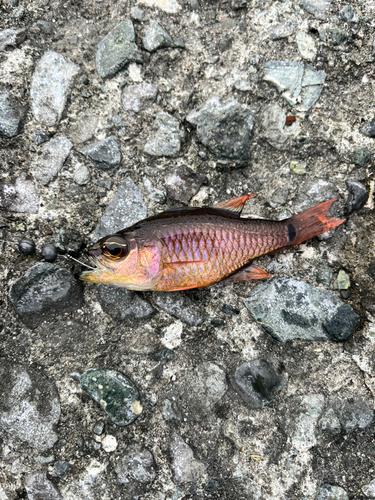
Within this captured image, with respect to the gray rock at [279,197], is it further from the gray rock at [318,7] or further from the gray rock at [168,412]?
the gray rock at [168,412]

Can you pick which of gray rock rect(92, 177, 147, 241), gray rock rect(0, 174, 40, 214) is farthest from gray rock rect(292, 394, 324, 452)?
gray rock rect(0, 174, 40, 214)

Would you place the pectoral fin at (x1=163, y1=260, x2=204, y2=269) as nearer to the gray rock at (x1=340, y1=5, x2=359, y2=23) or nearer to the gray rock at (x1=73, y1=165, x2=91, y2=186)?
the gray rock at (x1=73, y1=165, x2=91, y2=186)

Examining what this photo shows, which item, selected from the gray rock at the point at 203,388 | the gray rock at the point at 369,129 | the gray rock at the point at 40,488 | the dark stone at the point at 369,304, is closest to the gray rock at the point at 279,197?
the gray rock at the point at 369,129

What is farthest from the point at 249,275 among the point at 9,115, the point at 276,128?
the point at 9,115

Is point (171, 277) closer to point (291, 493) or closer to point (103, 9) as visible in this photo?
point (291, 493)

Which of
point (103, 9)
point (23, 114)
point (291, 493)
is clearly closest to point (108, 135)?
point (23, 114)

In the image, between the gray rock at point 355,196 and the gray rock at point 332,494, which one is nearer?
the gray rock at point 332,494

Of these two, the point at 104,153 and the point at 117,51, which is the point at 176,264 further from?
the point at 117,51
